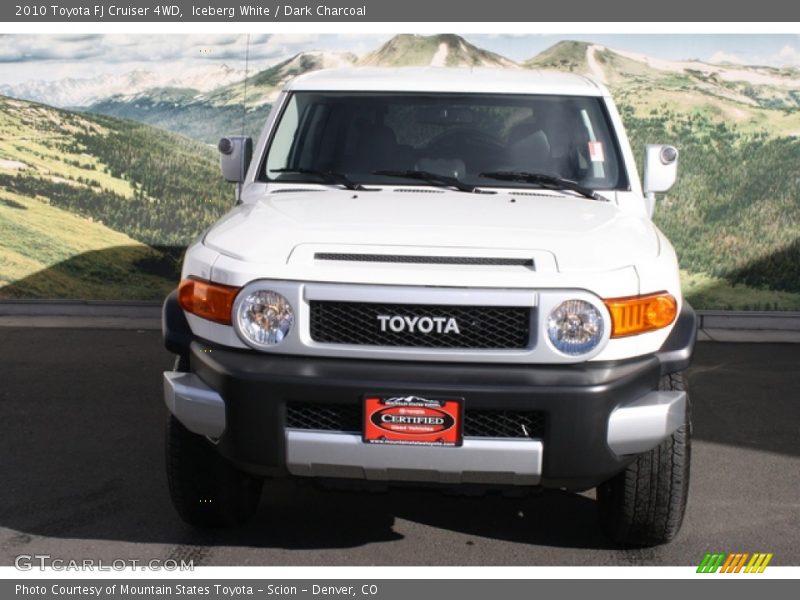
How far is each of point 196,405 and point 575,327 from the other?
134 centimetres

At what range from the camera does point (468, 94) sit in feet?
18.3

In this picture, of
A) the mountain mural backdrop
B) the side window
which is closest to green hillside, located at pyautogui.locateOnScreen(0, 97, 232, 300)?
the mountain mural backdrop

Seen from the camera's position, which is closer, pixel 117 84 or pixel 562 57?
pixel 562 57

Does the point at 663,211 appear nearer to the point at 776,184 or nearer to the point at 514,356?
the point at 776,184

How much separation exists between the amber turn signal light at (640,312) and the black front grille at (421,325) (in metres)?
0.30

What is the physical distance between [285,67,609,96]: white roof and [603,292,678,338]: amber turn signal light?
1.79 meters

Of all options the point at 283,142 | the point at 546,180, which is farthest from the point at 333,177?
A: the point at 546,180

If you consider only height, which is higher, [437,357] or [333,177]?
[333,177]

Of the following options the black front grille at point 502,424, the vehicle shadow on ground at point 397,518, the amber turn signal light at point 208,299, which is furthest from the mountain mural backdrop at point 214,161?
the black front grille at point 502,424

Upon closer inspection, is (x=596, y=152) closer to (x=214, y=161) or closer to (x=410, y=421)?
(x=410, y=421)

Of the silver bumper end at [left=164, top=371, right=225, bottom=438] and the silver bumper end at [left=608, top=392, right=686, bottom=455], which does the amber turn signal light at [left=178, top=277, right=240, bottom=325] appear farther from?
the silver bumper end at [left=608, top=392, right=686, bottom=455]

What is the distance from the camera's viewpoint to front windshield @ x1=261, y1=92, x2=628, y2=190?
5.30m

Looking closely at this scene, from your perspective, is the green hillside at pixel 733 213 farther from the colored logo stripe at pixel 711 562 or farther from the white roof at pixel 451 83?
the colored logo stripe at pixel 711 562

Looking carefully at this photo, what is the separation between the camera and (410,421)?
392cm
